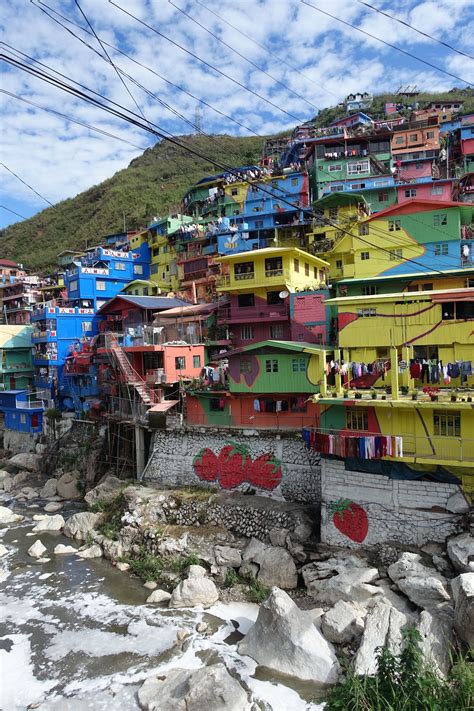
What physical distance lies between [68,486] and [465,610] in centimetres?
2644

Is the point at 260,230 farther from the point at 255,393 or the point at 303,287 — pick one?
the point at 255,393

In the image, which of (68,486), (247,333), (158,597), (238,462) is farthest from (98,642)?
(247,333)

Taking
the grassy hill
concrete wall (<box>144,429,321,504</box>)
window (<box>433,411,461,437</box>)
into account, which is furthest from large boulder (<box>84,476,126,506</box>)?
the grassy hill

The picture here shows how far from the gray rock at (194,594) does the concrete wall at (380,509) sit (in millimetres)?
5503

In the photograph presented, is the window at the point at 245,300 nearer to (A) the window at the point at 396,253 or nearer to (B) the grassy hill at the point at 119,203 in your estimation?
(A) the window at the point at 396,253

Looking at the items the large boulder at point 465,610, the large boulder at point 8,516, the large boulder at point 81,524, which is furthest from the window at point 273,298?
the large boulder at point 8,516

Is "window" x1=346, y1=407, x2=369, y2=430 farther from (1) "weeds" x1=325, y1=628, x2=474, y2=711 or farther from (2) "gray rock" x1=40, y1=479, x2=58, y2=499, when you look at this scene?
(2) "gray rock" x1=40, y1=479, x2=58, y2=499

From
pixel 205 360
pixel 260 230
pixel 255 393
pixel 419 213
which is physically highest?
pixel 260 230

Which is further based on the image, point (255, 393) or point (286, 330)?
point (286, 330)

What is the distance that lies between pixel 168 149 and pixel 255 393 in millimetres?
110360

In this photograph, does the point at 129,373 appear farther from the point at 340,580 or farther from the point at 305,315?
the point at 340,580

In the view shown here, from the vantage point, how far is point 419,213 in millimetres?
31984

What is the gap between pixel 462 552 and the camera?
54.6 ft

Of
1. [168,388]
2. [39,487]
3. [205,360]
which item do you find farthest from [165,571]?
[39,487]
